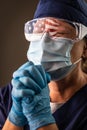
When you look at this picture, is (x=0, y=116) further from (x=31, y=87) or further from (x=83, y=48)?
(x=83, y=48)

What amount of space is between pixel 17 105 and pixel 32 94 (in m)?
0.11

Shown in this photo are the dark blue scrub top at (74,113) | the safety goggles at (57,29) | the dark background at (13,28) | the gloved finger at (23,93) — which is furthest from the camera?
the dark background at (13,28)

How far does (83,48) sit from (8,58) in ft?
4.35

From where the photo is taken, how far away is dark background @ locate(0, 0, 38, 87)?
2566 millimetres

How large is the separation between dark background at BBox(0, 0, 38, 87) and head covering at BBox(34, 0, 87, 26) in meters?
1.21

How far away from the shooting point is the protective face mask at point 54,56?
129 centimetres

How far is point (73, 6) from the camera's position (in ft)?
4.43

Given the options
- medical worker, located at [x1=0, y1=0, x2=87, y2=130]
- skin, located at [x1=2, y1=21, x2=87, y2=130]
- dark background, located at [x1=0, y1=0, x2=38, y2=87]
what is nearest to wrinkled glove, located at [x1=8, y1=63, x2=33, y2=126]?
medical worker, located at [x1=0, y1=0, x2=87, y2=130]

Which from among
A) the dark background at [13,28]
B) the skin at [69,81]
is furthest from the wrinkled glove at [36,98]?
the dark background at [13,28]

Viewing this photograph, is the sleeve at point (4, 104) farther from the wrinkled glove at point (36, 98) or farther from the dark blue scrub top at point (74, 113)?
the wrinkled glove at point (36, 98)

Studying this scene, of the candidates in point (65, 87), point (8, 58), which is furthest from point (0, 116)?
point (8, 58)

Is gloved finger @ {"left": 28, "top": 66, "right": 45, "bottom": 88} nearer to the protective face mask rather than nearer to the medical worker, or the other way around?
the medical worker

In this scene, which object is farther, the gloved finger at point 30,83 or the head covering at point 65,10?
the head covering at point 65,10

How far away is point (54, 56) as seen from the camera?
1.31 meters
